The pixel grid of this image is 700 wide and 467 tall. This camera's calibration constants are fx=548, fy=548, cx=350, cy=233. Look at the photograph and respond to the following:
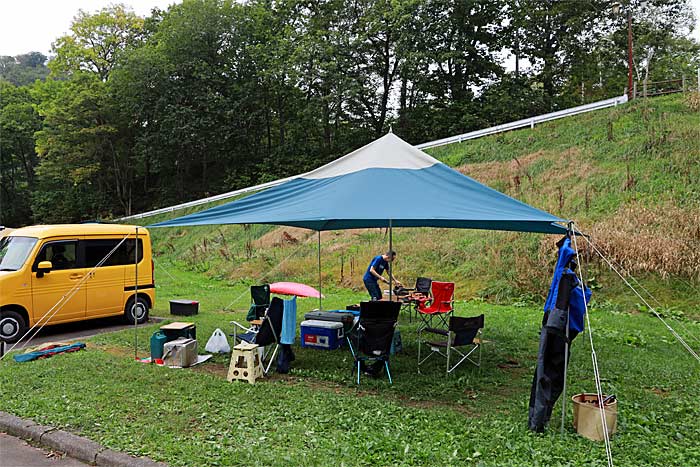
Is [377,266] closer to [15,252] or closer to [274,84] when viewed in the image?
[15,252]

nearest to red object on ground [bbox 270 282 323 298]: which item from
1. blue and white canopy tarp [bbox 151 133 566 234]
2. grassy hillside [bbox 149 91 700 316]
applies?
blue and white canopy tarp [bbox 151 133 566 234]

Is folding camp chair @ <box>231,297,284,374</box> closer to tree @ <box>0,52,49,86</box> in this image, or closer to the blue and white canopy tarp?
the blue and white canopy tarp

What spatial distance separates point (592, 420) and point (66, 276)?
290 inches

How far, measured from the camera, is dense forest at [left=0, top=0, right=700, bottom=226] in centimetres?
2603

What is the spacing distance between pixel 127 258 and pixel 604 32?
2538 cm

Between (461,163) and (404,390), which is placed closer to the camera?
(404,390)

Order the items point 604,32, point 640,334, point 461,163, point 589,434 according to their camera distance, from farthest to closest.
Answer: point 604,32, point 461,163, point 640,334, point 589,434

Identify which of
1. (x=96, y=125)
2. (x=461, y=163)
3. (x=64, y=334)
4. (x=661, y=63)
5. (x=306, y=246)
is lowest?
(x=64, y=334)

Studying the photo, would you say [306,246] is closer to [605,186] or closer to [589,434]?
[605,186]

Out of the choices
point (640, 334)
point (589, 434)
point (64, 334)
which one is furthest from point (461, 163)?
point (589, 434)

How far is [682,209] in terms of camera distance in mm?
11172

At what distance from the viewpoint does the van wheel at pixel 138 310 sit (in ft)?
29.9

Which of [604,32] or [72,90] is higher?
[604,32]

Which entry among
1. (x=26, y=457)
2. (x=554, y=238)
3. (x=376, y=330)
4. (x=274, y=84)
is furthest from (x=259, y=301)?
(x=274, y=84)
